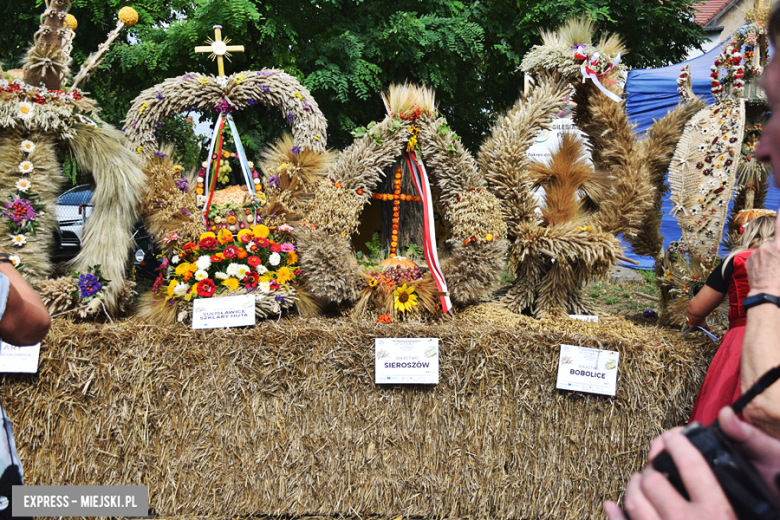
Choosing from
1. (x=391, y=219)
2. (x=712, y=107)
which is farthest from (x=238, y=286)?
(x=712, y=107)

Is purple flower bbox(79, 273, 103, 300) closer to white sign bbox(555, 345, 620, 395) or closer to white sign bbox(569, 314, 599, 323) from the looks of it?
white sign bbox(555, 345, 620, 395)

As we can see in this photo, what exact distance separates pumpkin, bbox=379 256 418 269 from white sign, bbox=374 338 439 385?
0.55 metres

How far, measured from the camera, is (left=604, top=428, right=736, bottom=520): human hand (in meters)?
0.50

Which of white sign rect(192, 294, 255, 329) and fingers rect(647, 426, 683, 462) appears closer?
fingers rect(647, 426, 683, 462)

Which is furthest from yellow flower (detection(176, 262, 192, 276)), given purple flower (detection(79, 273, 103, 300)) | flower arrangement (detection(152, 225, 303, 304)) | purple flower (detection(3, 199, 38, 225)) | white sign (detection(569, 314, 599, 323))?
white sign (detection(569, 314, 599, 323))

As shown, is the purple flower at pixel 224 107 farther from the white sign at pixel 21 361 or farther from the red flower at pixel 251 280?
the white sign at pixel 21 361

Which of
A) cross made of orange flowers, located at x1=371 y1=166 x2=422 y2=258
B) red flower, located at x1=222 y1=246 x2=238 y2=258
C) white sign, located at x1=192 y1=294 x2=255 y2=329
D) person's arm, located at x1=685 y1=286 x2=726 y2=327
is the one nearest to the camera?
person's arm, located at x1=685 y1=286 x2=726 y2=327

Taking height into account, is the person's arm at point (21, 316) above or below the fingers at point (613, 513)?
above

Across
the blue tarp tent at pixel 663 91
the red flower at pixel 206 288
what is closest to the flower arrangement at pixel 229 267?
the red flower at pixel 206 288

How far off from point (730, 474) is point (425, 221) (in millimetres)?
2282

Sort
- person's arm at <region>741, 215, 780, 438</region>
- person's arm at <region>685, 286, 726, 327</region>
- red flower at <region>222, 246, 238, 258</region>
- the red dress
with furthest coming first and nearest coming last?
red flower at <region>222, 246, 238, 258</region>
person's arm at <region>685, 286, 726, 327</region>
the red dress
person's arm at <region>741, 215, 780, 438</region>

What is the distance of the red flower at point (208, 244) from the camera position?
102 inches

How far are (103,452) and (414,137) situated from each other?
2.10 metres

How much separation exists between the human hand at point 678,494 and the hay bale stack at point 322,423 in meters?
1.73
